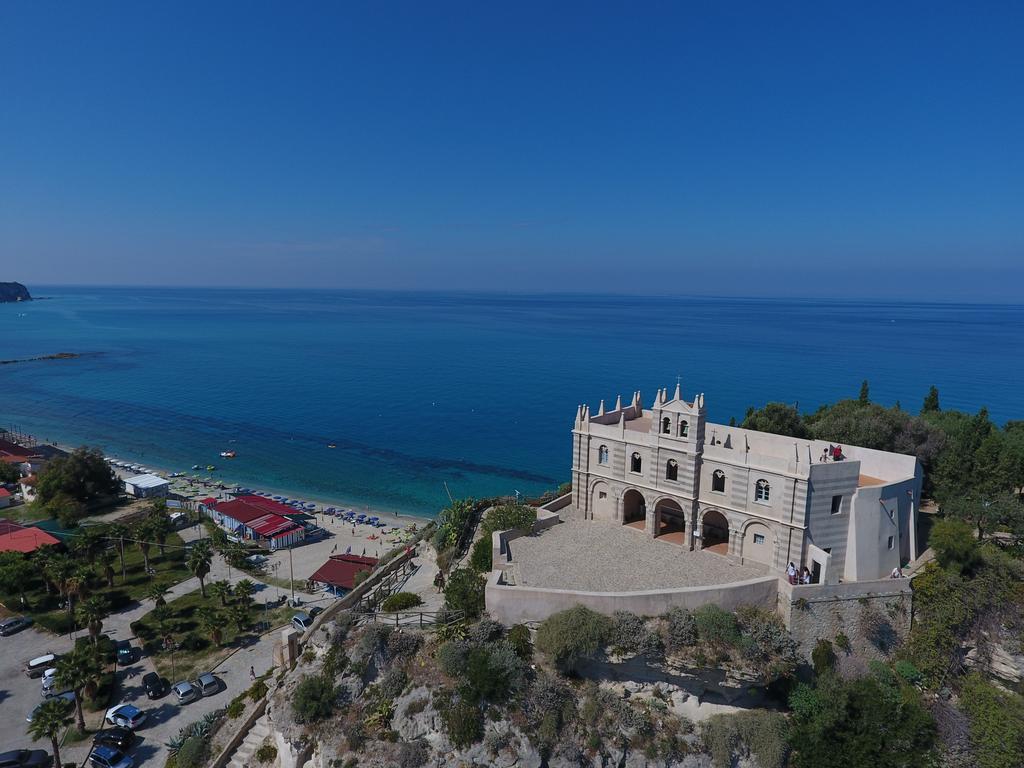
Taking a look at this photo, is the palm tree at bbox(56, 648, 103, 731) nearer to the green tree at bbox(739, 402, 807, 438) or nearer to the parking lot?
the parking lot

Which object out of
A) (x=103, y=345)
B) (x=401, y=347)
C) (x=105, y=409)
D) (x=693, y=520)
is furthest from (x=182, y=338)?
(x=693, y=520)

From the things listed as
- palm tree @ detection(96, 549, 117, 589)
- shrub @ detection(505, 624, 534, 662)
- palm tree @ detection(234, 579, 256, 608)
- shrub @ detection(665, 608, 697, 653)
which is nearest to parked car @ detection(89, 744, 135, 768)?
palm tree @ detection(234, 579, 256, 608)

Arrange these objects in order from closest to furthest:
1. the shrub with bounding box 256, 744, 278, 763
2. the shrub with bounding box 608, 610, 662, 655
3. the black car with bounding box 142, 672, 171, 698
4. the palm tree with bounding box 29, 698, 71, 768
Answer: the shrub with bounding box 608, 610, 662, 655
the palm tree with bounding box 29, 698, 71, 768
the shrub with bounding box 256, 744, 278, 763
the black car with bounding box 142, 672, 171, 698

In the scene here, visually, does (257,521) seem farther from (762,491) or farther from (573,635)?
(762,491)

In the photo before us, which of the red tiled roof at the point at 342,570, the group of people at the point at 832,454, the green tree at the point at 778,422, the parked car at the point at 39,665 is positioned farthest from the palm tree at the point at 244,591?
the green tree at the point at 778,422

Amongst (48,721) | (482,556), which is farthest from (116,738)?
(482,556)

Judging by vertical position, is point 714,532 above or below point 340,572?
above
